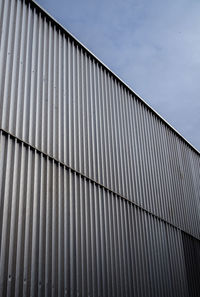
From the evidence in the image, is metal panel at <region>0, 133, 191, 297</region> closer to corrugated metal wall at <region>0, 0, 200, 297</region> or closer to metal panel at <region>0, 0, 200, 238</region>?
corrugated metal wall at <region>0, 0, 200, 297</region>

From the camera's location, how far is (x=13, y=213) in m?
7.20

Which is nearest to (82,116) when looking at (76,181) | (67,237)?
(76,181)

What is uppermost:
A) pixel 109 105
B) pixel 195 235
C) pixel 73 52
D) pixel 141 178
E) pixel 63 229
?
pixel 73 52

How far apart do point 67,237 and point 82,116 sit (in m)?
3.30

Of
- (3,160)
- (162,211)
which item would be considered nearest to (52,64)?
(3,160)

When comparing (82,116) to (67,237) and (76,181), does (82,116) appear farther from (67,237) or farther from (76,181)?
(67,237)

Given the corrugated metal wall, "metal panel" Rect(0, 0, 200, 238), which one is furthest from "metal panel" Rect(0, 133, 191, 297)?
"metal panel" Rect(0, 0, 200, 238)

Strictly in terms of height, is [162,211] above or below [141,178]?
below

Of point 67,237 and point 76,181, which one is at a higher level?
point 76,181

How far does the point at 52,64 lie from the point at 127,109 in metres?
3.44

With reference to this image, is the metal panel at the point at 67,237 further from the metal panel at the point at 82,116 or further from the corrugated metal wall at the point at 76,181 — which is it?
the metal panel at the point at 82,116

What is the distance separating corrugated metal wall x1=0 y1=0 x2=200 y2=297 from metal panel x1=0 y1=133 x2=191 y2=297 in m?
0.02

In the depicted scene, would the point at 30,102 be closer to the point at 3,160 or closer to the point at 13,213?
the point at 3,160

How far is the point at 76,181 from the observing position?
30.0ft
